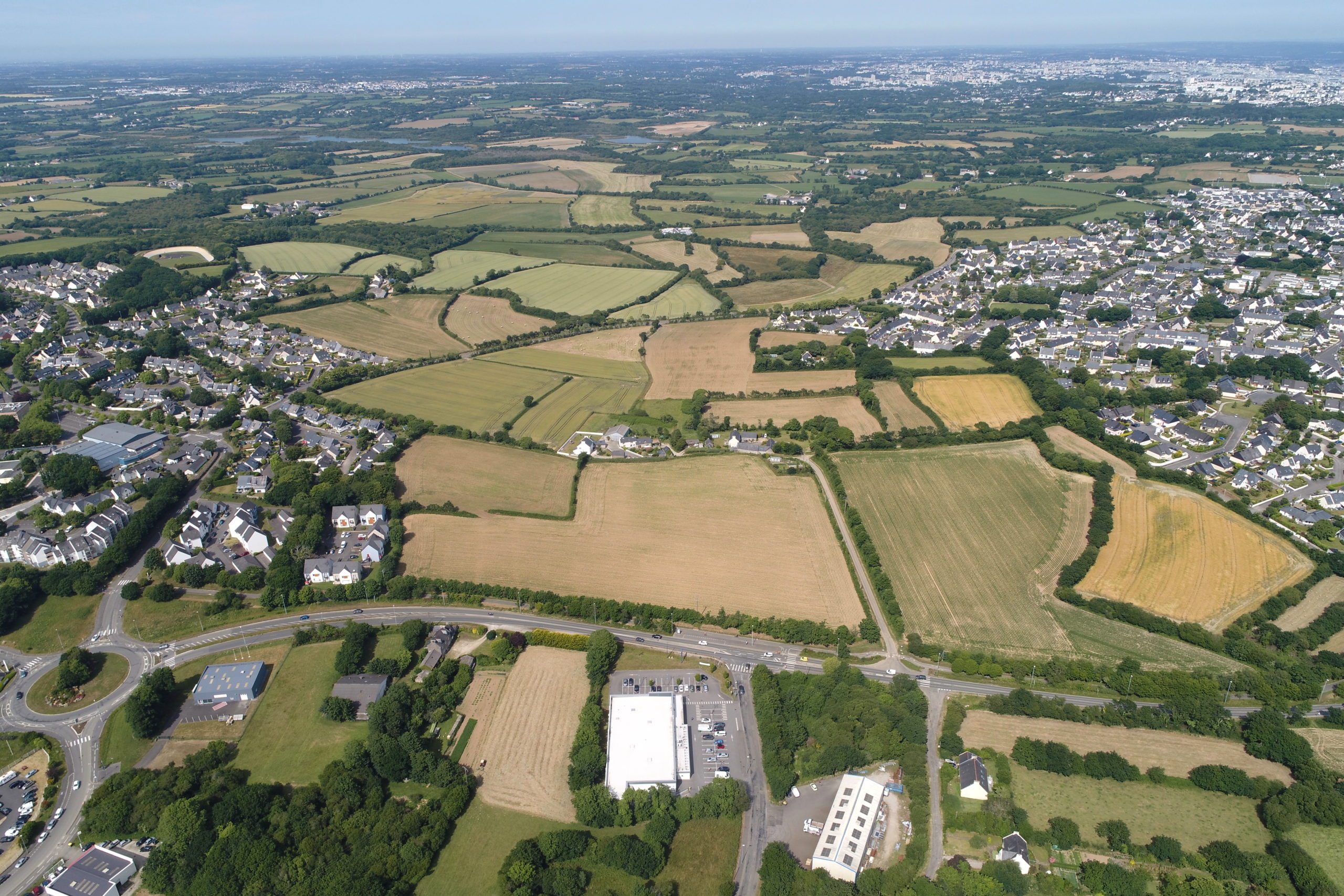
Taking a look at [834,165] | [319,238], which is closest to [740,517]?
[319,238]

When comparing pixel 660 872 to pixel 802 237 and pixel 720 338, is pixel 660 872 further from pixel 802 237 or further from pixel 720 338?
pixel 802 237

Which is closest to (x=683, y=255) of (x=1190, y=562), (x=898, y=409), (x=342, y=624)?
(x=898, y=409)

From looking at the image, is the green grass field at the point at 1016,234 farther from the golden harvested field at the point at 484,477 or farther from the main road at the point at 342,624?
the main road at the point at 342,624

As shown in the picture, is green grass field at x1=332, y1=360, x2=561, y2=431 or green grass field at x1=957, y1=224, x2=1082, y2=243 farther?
green grass field at x1=957, y1=224, x2=1082, y2=243

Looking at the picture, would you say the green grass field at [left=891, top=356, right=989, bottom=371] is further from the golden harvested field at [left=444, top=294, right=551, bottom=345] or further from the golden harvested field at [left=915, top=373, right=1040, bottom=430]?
the golden harvested field at [left=444, top=294, right=551, bottom=345]

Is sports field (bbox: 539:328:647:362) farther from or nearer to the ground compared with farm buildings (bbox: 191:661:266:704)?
farther from the ground

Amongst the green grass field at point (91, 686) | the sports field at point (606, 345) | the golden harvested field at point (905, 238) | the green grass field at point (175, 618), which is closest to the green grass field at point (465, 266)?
the sports field at point (606, 345)

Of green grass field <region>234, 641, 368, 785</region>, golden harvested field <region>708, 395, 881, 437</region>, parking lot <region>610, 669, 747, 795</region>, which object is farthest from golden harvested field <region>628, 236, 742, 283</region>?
green grass field <region>234, 641, 368, 785</region>
